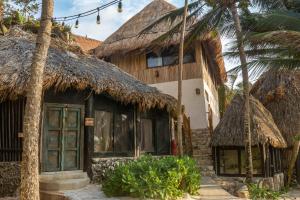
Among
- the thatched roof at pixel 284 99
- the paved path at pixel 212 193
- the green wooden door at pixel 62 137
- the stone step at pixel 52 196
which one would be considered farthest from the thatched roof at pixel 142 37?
the stone step at pixel 52 196

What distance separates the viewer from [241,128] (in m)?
11.5

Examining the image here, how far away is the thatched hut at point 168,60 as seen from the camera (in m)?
14.1

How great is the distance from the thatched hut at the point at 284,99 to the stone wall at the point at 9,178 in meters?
9.64

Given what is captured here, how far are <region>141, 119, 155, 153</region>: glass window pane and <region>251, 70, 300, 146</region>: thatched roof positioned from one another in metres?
5.18

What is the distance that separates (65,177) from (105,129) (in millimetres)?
2204

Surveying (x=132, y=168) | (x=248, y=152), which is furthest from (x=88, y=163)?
(x=248, y=152)

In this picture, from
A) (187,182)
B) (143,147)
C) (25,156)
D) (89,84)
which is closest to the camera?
(25,156)

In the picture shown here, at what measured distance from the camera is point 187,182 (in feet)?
24.9

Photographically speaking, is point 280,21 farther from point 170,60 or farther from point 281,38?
point 170,60

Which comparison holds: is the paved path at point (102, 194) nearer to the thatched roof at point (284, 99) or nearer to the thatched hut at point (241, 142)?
the thatched hut at point (241, 142)

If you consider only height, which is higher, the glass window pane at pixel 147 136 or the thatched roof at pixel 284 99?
the thatched roof at pixel 284 99

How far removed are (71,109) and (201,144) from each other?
6.59 m

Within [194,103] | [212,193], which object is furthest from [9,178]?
[194,103]

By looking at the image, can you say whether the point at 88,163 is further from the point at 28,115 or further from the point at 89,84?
the point at 28,115
